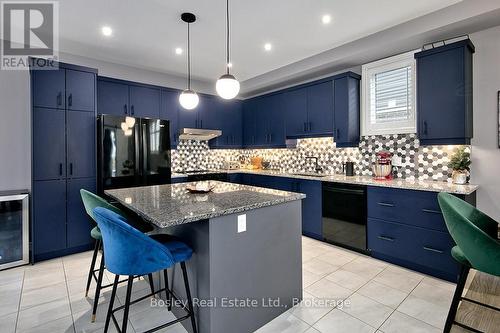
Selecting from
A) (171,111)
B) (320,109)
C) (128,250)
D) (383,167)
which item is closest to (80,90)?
(171,111)

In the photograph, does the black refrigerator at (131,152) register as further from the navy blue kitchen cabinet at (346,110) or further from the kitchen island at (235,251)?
the navy blue kitchen cabinet at (346,110)

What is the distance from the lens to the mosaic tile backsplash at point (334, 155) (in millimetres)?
3234

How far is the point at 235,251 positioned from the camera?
179 centimetres

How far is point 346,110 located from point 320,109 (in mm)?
481

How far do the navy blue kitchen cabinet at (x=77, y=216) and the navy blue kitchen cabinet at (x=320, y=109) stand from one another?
3422 millimetres

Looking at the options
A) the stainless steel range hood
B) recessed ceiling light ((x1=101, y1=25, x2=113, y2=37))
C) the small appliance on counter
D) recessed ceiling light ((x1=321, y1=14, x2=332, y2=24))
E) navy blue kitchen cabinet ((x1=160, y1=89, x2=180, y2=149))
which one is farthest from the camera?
the stainless steel range hood

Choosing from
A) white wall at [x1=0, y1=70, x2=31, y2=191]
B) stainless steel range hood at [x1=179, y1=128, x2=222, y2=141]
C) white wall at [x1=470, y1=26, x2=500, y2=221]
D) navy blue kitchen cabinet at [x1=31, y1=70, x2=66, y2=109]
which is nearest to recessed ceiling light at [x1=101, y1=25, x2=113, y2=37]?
navy blue kitchen cabinet at [x1=31, y1=70, x2=66, y2=109]

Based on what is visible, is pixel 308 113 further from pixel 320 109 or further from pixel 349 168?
pixel 349 168

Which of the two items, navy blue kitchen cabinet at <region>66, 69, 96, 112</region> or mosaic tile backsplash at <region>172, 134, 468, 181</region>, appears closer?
mosaic tile backsplash at <region>172, 134, 468, 181</region>

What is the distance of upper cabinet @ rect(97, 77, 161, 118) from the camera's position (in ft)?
13.0

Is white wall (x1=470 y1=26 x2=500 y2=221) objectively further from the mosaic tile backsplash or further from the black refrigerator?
the black refrigerator

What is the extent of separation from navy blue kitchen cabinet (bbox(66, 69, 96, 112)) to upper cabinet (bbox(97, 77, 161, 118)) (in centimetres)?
41

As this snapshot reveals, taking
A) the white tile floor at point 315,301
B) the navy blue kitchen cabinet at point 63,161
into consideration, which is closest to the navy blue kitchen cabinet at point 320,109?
the white tile floor at point 315,301

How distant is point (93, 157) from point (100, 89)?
112 centimetres
